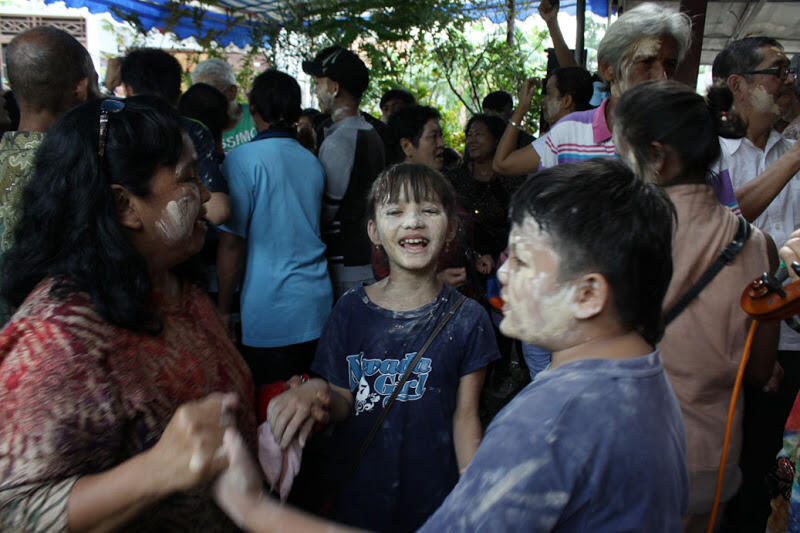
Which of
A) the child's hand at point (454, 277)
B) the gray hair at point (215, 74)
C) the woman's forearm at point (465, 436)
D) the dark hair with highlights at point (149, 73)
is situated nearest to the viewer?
the woman's forearm at point (465, 436)

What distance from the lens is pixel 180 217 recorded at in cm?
149

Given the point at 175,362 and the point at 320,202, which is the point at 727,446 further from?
the point at 320,202

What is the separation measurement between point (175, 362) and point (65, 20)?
18.1m

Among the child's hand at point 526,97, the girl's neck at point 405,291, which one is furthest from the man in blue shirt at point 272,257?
the child's hand at point 526,97

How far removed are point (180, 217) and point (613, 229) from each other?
1.02 meters

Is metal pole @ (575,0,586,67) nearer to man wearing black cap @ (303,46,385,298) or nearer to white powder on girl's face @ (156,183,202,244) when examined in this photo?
man wearing black cap @ (303,46,385,298)

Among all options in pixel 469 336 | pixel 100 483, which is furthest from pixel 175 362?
pixel 469 336

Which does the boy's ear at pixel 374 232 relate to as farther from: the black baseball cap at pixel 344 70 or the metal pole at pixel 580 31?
the metal pole at pixel 580 31

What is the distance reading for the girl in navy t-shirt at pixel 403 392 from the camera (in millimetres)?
2041

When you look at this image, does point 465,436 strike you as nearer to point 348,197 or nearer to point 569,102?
point 348,197

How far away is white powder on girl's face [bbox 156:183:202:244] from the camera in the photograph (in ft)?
4.83

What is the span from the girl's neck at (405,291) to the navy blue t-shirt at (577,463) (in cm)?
112

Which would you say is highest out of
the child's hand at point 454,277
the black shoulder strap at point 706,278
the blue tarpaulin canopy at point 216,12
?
the blue tarpaulin canopy at point 216,12

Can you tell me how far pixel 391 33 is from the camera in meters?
6.41
